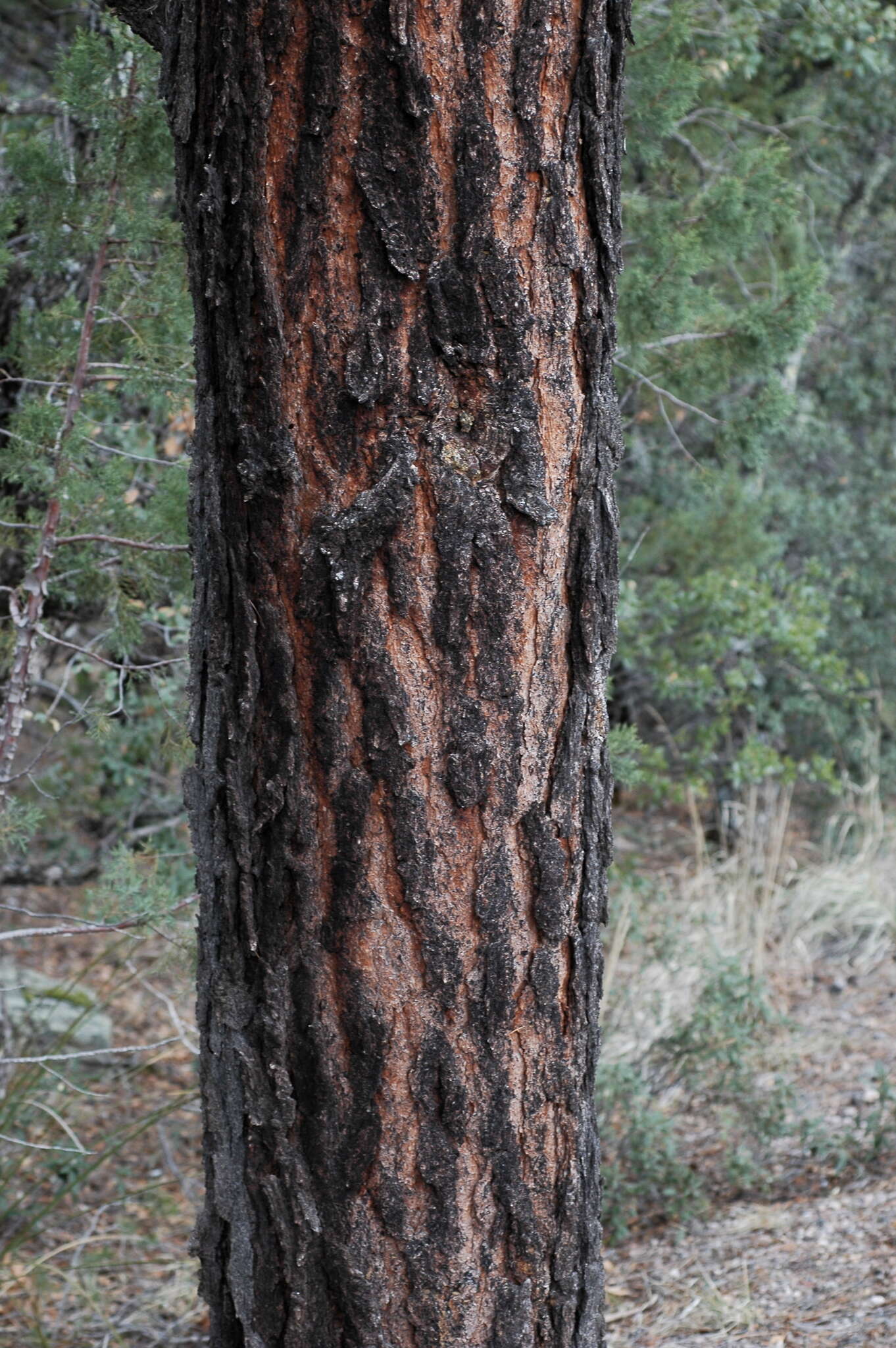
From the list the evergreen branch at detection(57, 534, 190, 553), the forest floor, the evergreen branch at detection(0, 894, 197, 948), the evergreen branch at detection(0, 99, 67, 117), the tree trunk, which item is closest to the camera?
the tree trunk

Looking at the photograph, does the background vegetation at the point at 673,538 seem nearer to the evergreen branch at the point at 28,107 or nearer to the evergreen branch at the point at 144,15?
the evergreen branch at the point at 28,107

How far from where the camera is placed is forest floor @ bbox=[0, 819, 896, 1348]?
8.09 ft

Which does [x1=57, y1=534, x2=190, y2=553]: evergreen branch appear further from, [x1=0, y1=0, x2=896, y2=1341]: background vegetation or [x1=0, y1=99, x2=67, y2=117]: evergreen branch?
[x1=0, y1=99, x2=67, y2=117]: evergreen branch

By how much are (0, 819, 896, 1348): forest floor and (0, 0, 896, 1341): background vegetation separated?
0.07 meters

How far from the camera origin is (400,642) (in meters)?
1.31

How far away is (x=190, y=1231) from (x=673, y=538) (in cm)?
368

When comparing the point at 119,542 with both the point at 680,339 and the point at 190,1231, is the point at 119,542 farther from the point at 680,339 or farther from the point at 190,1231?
the point at 190,1231

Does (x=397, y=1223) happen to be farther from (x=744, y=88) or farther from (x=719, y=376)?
(x=744, y=88)

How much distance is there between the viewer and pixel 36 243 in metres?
2.58

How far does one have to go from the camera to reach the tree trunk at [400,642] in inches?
49.9

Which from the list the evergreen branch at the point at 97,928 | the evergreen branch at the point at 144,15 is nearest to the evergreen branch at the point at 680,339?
the evergreen branch at the point at 144,15

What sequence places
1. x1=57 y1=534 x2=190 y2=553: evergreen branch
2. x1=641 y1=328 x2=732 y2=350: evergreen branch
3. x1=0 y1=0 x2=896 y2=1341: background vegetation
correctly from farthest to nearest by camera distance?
x1=641 y1=328 x2=732 y2=350: evergreen branch, x1=0 y1=0 x2=896 y2=1341: background vegetation, x1=57 y1=534 x2=190 y2=553: evergreen branch

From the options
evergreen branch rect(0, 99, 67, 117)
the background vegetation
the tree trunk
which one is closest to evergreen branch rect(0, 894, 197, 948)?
the background vegetation

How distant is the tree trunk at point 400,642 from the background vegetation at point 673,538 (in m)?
0.92
